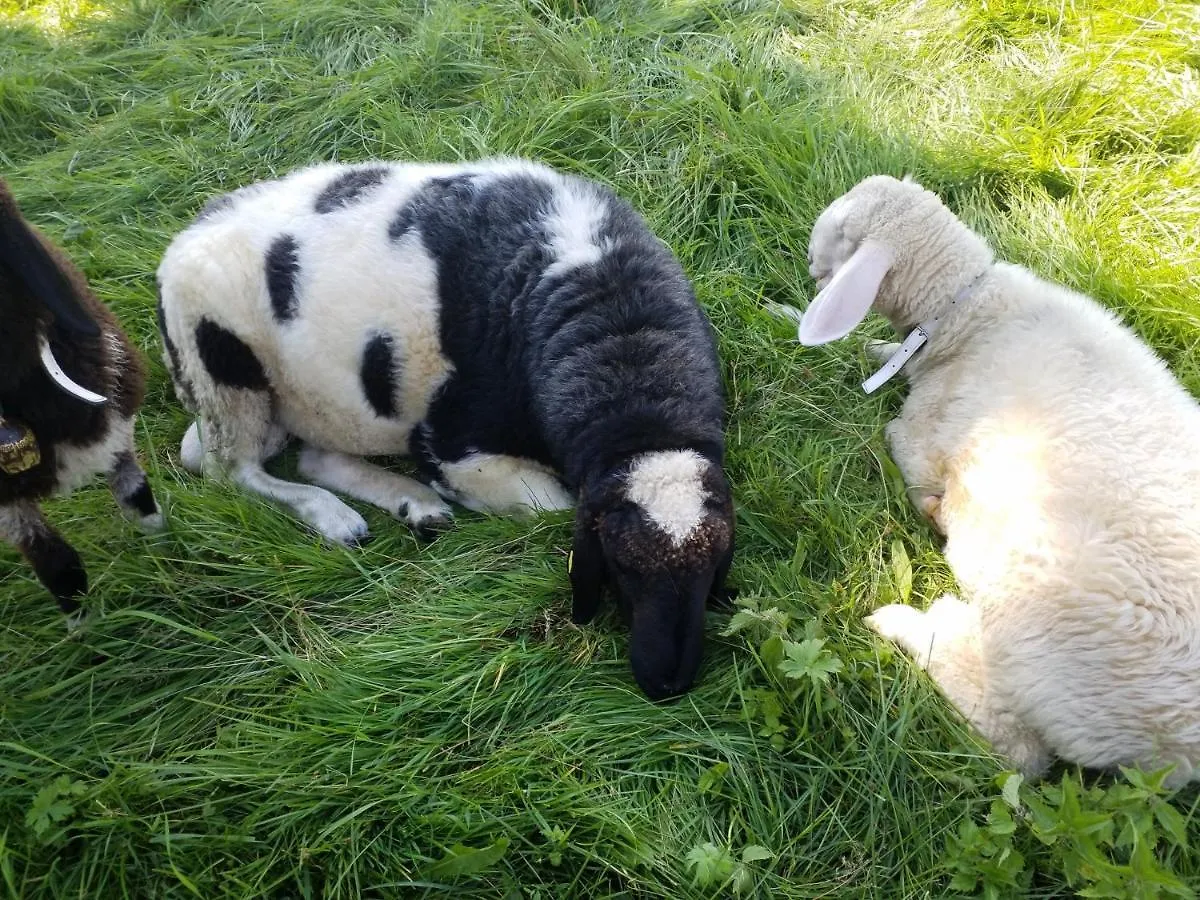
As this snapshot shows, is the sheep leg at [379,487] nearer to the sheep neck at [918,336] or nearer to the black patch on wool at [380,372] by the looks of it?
the black patch on wool at [380,372]

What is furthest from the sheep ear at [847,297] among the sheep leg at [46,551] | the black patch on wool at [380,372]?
the sheep leg at [46,551]

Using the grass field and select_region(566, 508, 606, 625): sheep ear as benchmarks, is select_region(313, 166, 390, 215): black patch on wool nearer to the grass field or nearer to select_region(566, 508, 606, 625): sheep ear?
the grass field

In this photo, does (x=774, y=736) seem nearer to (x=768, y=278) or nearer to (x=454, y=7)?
(x=768, y=278)

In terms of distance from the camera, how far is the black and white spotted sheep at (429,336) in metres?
3.13

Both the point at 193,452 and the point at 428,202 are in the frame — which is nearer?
the point at 428,202

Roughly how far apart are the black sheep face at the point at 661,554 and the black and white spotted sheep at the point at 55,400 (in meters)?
1.51

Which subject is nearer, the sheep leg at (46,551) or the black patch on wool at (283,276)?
the sheep leg at (46,551)

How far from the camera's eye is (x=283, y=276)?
3521mm

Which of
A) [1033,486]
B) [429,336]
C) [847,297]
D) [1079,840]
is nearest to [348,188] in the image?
[429,336]

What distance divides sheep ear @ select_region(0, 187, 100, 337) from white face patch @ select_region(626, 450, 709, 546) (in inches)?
64.8

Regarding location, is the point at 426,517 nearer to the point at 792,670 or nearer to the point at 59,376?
the point at 59,376

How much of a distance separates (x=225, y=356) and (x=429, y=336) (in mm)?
841

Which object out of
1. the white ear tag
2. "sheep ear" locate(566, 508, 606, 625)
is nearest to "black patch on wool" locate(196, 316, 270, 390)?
the white ear tag

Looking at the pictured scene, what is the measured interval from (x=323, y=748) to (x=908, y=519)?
2.10m
